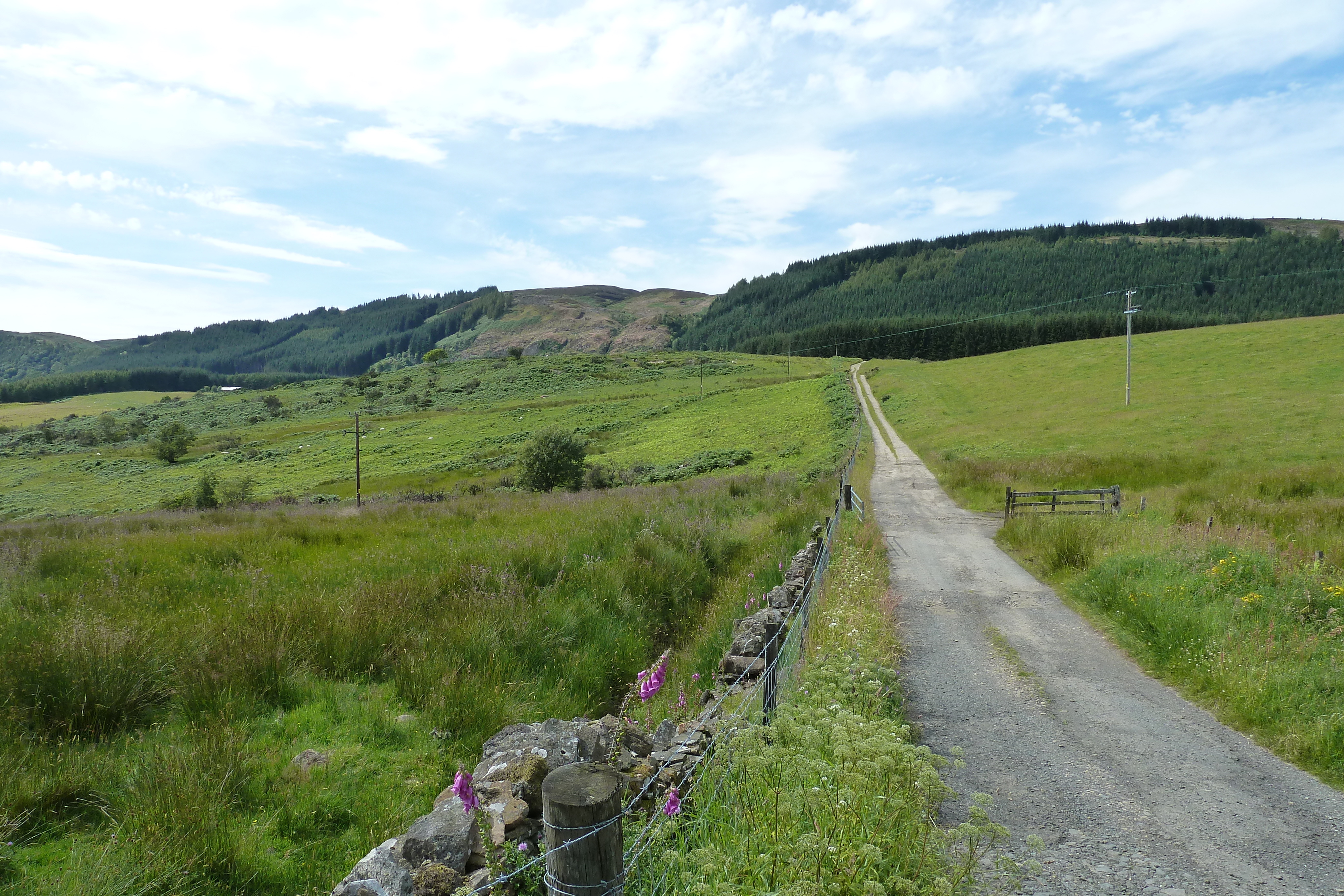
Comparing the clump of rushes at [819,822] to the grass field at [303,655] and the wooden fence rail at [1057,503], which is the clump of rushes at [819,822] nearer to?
the grass field at [303,655]

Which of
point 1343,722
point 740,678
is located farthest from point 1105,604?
point 740,678

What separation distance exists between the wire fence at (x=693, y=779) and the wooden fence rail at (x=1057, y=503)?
1464cm

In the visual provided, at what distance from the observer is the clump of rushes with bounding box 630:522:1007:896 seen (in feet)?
10.1

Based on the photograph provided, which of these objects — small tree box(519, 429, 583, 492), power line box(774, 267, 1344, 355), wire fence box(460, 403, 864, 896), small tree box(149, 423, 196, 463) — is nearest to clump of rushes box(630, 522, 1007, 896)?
wire fence box(460, 403, 864, 896)

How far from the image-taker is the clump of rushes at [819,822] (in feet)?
10.1

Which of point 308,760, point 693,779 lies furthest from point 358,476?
point 693,779

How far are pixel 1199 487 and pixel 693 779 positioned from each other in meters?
25.3

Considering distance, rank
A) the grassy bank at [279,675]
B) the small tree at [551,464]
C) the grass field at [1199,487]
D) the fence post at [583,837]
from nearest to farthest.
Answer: the fence post at [583,837], the grassy bank at [279,675], the grass field at [1199,487], the small tree at [551,464]

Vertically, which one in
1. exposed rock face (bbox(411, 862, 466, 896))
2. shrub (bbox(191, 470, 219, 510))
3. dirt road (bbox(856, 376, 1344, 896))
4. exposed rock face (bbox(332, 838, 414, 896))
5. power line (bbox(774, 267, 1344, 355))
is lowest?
shrub (bbox(191, 470, 219, 510))

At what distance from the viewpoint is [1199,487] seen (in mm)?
22125

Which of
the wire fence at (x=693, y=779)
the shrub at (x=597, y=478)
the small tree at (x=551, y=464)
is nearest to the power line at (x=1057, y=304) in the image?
the shrub at (x=597, y=478)

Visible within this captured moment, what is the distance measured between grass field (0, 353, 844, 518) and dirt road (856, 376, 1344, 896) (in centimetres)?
2513

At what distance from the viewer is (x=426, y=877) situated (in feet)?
9.60

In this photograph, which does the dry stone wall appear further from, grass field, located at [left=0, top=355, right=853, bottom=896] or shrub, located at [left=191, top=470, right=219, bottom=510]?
shrub, located at [left=191, top=470, right=219, bottom=510]
